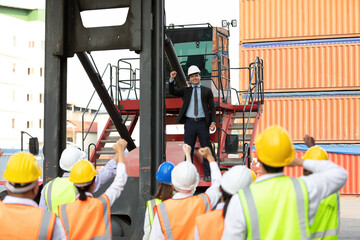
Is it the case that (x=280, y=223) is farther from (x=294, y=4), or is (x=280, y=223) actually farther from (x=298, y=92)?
(x=294, y=4)

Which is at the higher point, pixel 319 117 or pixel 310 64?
pixel 310 64

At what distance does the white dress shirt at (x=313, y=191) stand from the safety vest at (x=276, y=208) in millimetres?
33

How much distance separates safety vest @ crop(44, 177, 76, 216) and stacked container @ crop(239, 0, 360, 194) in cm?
2545

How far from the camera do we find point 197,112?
26.3 ft

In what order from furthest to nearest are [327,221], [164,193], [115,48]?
1. [115,48]
2. [327,221]
3. [164,193]

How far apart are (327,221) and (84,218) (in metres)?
2.17

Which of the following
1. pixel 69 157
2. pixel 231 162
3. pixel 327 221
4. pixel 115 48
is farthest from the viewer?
pixel 231 162

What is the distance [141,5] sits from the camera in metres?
6.64

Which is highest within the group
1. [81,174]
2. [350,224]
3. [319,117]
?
[319,117]

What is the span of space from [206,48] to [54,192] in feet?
22.6

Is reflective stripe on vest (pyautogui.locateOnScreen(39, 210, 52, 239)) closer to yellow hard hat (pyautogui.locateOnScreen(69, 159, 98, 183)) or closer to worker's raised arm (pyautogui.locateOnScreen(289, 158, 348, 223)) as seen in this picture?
yellow hard hat (pyautogui.locateOnScreen(69, 159, 98, 183))

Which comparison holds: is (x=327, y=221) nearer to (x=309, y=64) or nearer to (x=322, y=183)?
(x=322, y=183)

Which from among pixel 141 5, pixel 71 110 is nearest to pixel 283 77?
pixel 141 5

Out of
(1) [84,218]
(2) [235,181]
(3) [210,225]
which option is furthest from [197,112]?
(2) [235,181]
